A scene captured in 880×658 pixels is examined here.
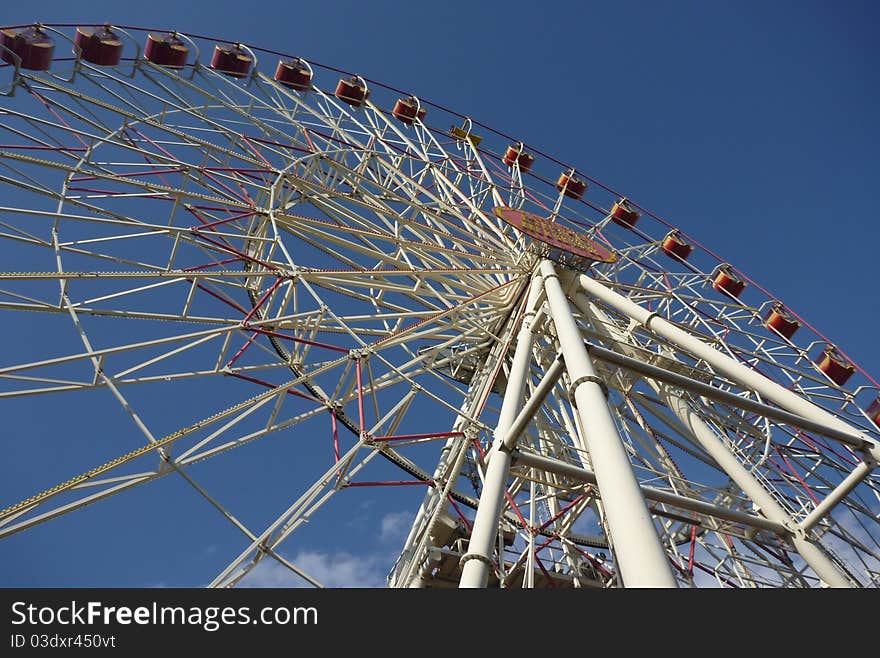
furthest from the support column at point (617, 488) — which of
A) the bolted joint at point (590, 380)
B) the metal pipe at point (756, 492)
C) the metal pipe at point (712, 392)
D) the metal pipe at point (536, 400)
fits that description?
the metal pipe at point (756, 492)

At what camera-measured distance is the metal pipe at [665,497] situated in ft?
20.2

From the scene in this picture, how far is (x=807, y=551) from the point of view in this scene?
7.22 m

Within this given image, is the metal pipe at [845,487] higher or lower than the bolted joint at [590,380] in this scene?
lower

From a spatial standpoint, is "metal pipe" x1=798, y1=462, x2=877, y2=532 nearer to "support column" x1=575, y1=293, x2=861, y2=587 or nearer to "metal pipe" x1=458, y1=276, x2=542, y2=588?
"support column" x1=575, y1=293, x2=861, y2=587

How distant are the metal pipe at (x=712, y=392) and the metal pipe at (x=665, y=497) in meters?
1.07

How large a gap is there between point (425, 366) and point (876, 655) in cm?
872

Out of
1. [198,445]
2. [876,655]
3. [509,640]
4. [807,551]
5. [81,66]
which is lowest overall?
[876,655]

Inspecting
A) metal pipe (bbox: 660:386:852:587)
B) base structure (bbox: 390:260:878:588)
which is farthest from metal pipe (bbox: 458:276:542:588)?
metal pipe (bbox: 660:386:852:587)

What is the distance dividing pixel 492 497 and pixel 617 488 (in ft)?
4.92

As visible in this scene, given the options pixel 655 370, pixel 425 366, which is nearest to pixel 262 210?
pixel 425 366

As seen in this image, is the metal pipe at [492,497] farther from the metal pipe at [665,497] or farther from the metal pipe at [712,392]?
the metal pipe at [712,392]

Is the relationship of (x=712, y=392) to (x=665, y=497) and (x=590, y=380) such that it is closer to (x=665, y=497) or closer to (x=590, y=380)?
(x=665, y=497)

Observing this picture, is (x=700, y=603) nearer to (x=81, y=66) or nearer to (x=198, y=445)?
(x=198, y=445)

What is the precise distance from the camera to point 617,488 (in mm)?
4496
